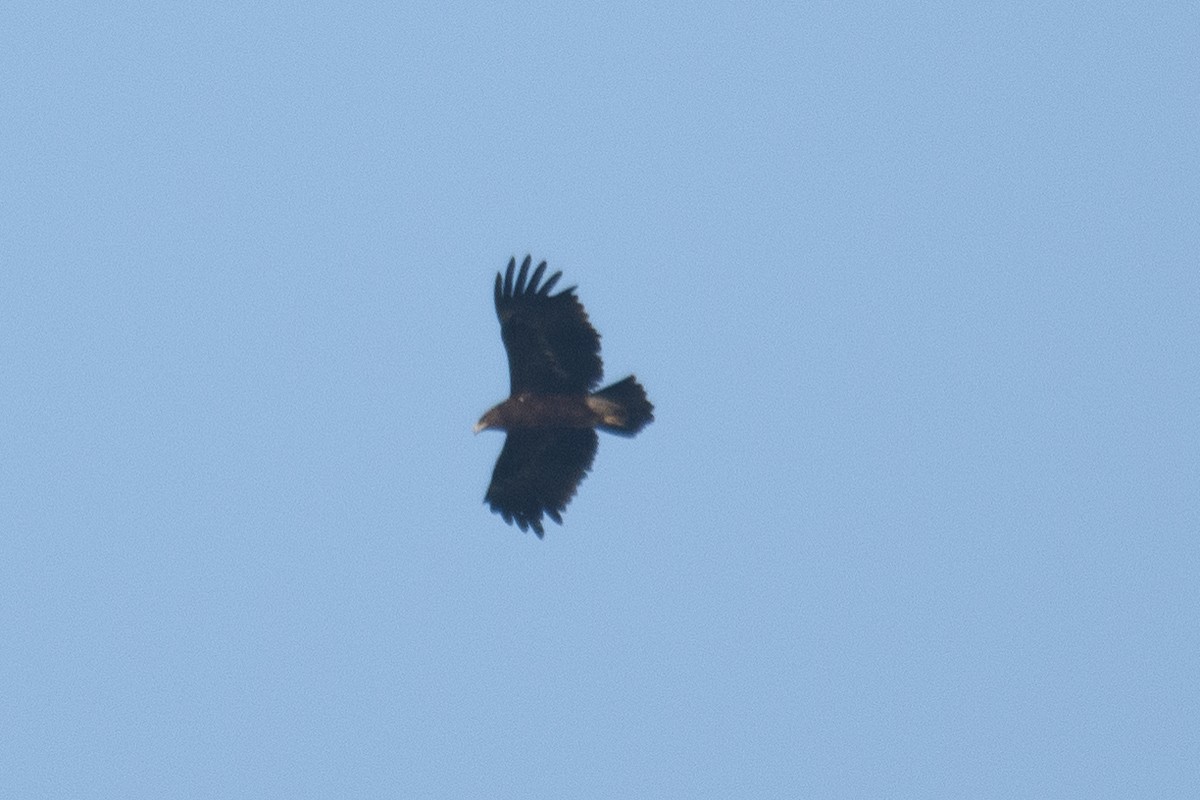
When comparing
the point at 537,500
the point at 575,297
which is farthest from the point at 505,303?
the point at 537,500

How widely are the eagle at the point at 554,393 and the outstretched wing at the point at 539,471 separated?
1cm

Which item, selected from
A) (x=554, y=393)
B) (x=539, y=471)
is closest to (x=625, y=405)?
(x=554, y=393)

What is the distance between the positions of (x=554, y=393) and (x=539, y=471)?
45.9 inches

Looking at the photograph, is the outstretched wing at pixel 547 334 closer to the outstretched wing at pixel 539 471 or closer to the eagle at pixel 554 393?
the eagle at pixel 554 393

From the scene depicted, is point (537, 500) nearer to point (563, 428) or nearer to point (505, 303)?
point (563, 428)

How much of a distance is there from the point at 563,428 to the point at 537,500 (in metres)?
0.89

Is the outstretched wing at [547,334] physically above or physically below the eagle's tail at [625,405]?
above

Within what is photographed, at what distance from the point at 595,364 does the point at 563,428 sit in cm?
96

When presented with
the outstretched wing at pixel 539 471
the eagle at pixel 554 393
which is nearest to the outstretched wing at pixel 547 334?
the eagle at pixel 554 393

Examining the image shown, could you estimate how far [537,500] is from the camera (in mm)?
22344

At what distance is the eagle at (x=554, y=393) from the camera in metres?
21.2

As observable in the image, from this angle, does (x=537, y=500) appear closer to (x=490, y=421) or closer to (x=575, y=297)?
(x=490, y=421)

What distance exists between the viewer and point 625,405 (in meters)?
21.3

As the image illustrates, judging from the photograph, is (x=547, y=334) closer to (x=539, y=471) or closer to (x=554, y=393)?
(x=554, y=393)
